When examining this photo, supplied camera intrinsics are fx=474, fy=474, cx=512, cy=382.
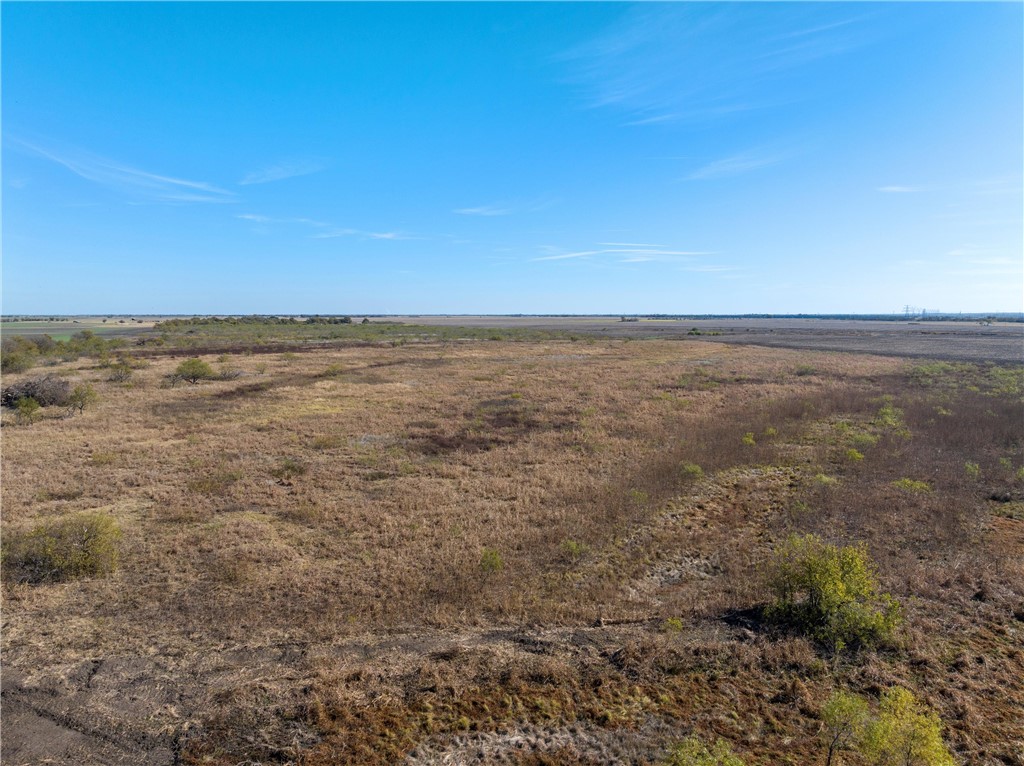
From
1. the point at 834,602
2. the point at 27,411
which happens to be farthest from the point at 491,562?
the point at 27,411

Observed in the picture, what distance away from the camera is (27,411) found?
71.5ft

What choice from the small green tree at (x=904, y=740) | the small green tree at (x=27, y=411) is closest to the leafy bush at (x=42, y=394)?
the small green tree at (x=27, y=411)

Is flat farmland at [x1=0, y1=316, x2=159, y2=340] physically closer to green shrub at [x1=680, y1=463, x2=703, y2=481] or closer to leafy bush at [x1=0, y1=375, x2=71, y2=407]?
leafy bush at [x1=0, y1=375, x2=71, y2=407]

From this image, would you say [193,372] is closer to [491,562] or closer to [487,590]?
[491,562]

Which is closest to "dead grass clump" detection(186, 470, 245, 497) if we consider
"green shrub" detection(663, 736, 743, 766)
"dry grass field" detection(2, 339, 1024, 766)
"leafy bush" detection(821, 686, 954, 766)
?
"dry grass field" detection(2, 339, 1024, 766)

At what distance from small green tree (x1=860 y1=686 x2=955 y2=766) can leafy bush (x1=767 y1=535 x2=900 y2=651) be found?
7.61 feet

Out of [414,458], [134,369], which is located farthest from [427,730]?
[134,369]

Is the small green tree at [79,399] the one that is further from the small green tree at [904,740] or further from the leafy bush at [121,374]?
the small green tree at [904,740]

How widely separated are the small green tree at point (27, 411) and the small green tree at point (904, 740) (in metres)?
30.4

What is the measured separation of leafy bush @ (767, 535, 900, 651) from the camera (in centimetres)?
740

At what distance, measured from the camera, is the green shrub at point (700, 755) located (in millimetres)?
4754

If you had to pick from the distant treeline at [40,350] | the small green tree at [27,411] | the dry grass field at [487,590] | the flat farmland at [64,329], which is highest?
the flat farmland at [64,329]

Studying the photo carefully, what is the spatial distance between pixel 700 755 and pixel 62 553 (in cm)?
1181

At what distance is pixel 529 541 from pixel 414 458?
7.79 m
